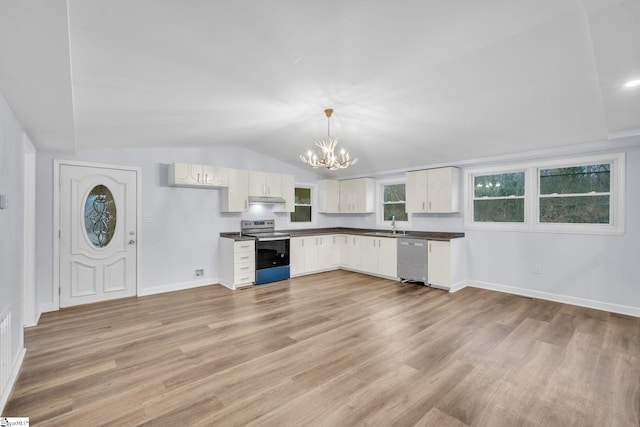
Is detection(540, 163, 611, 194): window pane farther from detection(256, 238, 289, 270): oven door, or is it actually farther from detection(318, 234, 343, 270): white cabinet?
detection(256, 238, 289, 270): oven door

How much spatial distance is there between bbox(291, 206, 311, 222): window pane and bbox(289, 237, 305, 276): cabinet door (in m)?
0.87

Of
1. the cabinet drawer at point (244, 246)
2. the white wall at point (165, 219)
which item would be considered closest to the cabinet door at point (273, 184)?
the white wall at point (165, 219)

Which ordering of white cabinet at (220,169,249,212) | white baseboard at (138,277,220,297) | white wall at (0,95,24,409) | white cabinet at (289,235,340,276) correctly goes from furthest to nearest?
white cabinet at (289,235,340,276), white cabinet at (220,169,249,212), white baseboard at (138,277,220,297), white wall at (0,95,24,409)

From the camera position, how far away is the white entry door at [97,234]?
4.06m

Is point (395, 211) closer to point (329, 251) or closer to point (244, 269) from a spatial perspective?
point (329, 251)

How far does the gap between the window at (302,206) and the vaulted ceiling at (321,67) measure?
2782 mm

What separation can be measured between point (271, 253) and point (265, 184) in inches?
52.9

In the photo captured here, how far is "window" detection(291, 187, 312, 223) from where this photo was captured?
677cm

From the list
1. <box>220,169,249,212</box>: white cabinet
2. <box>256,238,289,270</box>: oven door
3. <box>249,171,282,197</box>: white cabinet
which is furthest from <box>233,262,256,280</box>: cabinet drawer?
<box>249,171,282,197</box>: white cabinet

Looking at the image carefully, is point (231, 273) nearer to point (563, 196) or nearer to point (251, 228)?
point (251, 228)

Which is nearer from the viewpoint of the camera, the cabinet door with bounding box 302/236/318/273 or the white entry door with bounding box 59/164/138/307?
the white entry door with bounding box 59/164/138/307

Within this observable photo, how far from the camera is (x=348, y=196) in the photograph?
688 cm

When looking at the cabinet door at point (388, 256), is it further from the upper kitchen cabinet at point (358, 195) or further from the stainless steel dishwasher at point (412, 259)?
the upper kitchen cabinet at point (358, 195)

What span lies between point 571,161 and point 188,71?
502 cm
